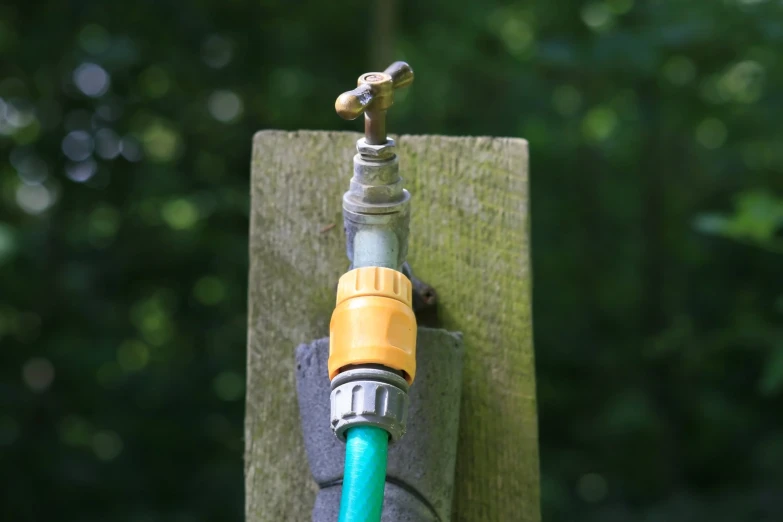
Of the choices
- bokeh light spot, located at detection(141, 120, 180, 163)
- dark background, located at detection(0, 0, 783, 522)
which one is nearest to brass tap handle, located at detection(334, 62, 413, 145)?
dark background, located at detection(0, 0, 783, 522)

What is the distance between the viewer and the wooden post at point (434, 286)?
1049 mm

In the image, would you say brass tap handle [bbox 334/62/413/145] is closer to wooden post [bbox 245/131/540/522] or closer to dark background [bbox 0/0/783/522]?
wooden post [bbox 245/131/540/522]

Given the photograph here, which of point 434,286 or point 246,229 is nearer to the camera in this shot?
point 434,286

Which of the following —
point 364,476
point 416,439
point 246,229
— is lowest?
point 364,476

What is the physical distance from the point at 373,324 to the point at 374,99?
220mm

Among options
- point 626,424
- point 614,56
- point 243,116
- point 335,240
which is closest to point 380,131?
point 335,240

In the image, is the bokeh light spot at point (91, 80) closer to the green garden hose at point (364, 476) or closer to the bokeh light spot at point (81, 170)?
the bokeh light spot at point (81, 170)

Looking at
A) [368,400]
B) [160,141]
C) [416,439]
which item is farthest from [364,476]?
[160,141]

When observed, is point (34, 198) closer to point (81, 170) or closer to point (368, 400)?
point (81, 170)

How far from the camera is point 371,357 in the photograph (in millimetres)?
775

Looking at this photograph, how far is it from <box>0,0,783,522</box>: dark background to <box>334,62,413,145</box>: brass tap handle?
2304 millimetres

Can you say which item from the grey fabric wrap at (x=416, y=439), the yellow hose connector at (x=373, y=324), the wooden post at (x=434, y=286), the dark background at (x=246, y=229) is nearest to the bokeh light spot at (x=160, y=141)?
the dark background at (x=246, y=229)

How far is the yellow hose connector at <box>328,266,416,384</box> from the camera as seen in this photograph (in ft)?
2.56

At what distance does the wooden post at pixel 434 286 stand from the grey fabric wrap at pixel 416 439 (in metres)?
0.07
